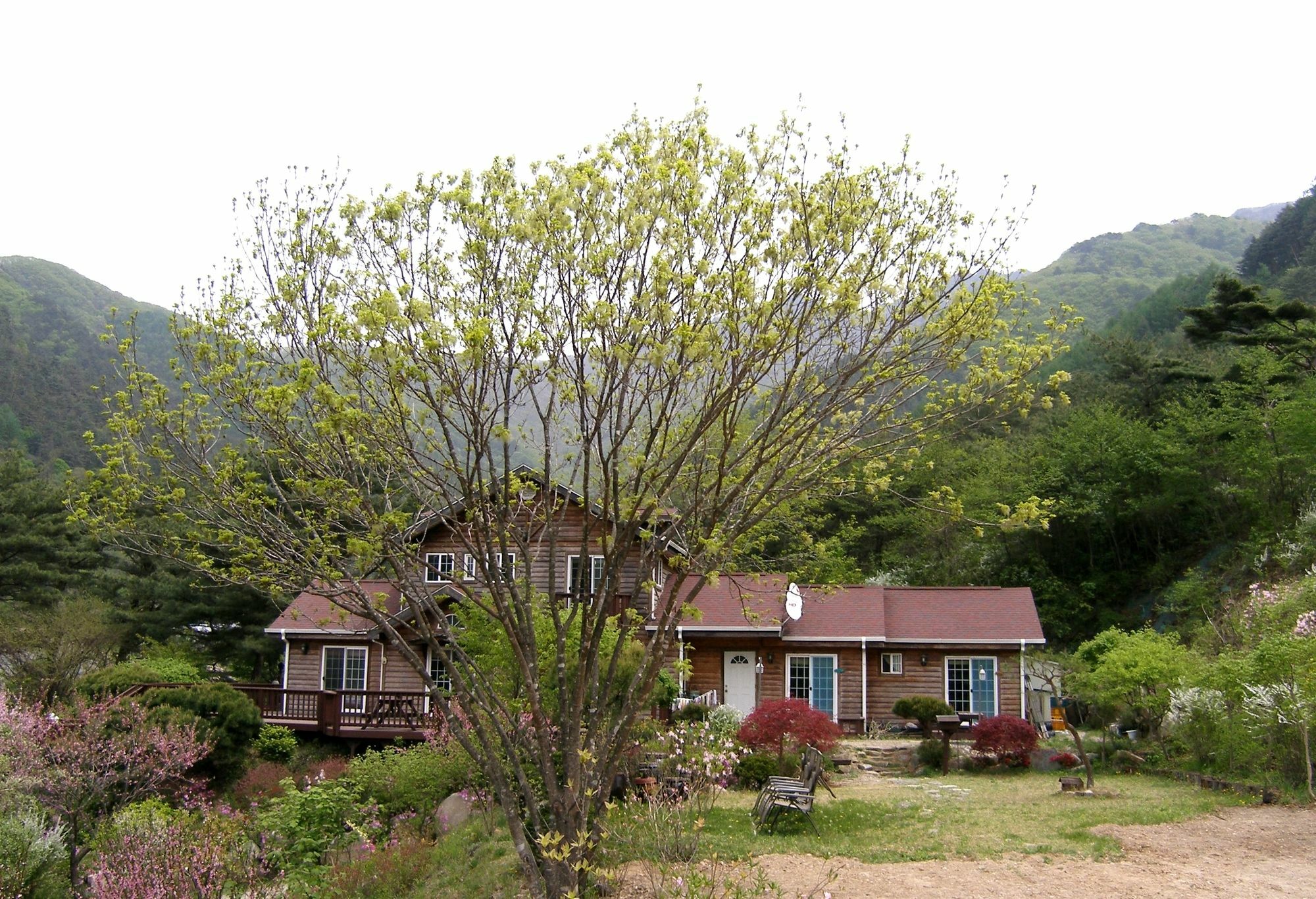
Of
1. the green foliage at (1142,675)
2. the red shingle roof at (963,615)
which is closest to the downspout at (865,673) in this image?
the red shingle roof at (963,615)

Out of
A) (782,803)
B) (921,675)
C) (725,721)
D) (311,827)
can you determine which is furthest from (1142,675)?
(311,827)

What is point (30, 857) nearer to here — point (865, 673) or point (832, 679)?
point (832, 679)

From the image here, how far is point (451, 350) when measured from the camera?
669 centimetres

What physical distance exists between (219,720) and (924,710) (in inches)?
489

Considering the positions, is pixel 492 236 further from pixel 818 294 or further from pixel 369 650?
pixel 369 650

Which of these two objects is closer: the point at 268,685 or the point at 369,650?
the point at 268,685

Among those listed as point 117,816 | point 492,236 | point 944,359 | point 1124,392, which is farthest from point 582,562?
point 1124,392

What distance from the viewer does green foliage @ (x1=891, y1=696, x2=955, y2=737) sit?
63.7 feet

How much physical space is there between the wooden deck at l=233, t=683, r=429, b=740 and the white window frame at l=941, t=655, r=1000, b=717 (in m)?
11.8

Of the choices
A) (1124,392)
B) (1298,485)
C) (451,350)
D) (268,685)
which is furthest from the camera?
(1124,392)

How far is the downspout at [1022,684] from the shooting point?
2302 cm

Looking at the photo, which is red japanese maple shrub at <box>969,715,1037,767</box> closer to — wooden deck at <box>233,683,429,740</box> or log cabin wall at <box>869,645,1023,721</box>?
log cabin wall at <box>869,645,1023,721</box>

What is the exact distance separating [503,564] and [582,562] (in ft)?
1.81

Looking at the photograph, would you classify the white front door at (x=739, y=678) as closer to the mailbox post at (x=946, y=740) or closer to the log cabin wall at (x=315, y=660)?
the mailbox post at (x=946, y=740)
